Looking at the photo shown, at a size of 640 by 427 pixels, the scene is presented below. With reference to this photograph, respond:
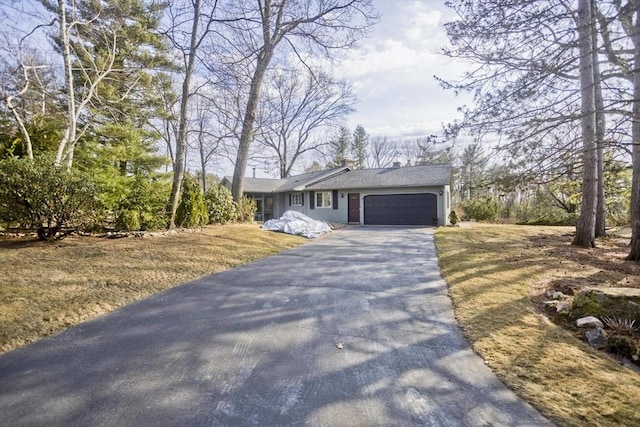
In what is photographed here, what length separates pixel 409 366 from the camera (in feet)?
9.38

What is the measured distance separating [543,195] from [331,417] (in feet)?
80.9

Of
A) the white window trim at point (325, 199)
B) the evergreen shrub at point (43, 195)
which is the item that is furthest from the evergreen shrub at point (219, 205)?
the white window trim at point (325, 199)

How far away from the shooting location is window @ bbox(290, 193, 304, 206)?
21.3m

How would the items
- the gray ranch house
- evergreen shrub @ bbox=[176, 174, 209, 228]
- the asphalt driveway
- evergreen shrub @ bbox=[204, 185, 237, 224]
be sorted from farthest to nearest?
the gray ranch house → evergreen shrub @ bbox=[204, 185, 237, 224] → evergreen shrub @ bbox=[176, 174, 209, 228] → the asphalt driveway

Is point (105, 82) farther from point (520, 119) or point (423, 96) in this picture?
point (520, 119)

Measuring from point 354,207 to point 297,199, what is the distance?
4620mm

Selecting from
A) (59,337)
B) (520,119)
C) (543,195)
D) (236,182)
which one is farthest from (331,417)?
(543,195)

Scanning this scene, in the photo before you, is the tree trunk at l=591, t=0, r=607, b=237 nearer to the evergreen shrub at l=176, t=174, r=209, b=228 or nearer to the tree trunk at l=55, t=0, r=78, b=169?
the evergreen shrub at l=176, t=174, r=209, b=228

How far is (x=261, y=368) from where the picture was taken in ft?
9.11

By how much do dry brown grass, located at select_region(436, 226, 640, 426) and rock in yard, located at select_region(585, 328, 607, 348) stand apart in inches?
4.7

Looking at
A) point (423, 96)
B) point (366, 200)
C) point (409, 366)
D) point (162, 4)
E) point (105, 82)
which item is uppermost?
point (162, 4)

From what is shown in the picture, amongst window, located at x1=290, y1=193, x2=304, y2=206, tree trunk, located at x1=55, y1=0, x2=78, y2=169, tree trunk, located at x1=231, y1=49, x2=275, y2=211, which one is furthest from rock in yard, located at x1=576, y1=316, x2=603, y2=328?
window, located at x1=290, y1=193, x2=304, y2=206

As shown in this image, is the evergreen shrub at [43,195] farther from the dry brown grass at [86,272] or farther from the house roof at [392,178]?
the house roof at [392,178]

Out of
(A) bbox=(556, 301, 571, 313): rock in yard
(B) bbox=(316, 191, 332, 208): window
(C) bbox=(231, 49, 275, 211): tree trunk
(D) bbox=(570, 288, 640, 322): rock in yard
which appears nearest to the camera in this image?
(D) bbox=(570, 288, 640, 322): rock in yard
